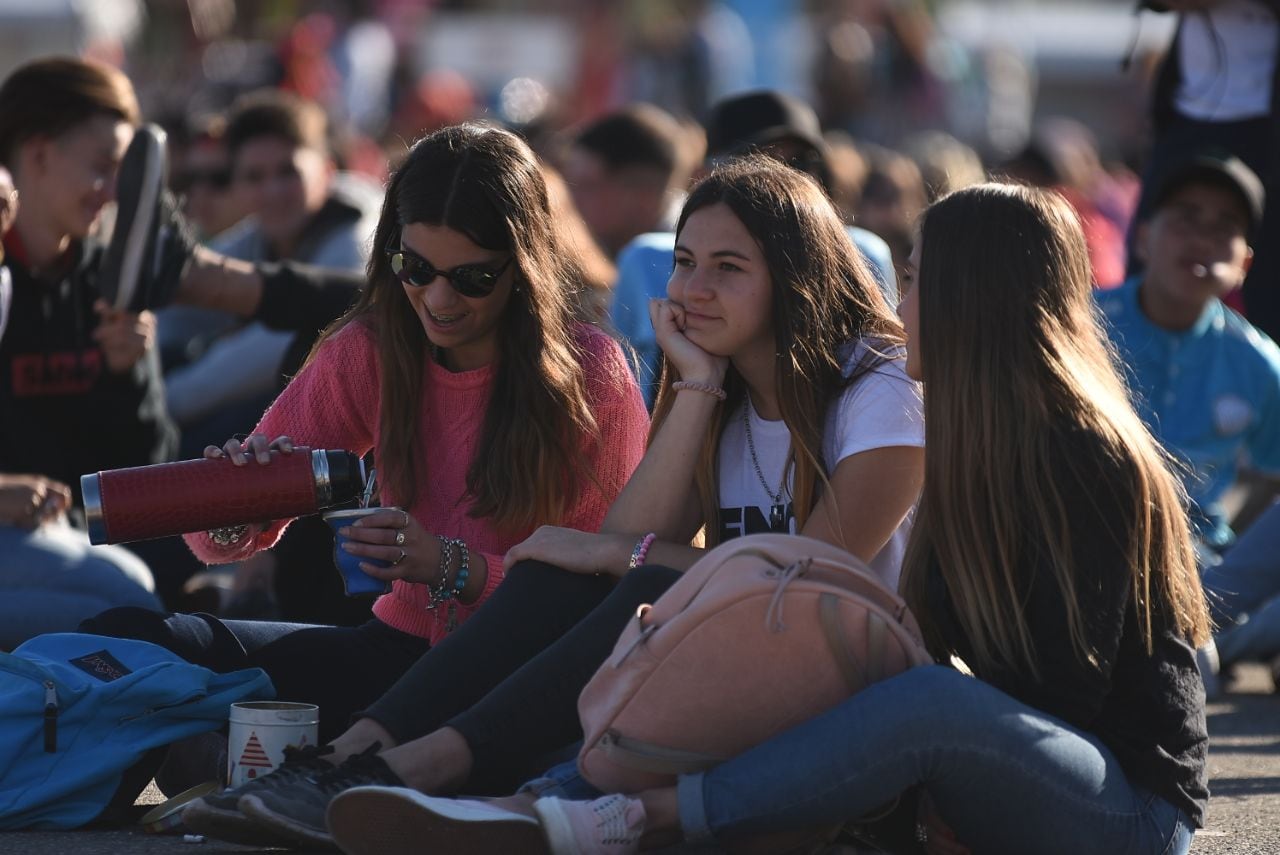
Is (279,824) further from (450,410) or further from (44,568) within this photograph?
(44,568)

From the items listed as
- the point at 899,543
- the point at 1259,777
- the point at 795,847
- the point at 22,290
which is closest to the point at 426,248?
the point at 899,543

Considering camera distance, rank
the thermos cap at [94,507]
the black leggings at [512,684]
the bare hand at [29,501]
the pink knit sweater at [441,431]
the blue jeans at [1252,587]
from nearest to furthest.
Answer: the black leggings at [512,684] < the thermos cap at [94,507] < the pink knit sweater at [441,431] < the bare hand at [29,501] < the blue jeans at [1252,587]

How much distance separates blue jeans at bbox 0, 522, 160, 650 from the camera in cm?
445

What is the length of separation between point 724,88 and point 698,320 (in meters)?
11.8

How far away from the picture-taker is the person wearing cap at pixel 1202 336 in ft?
17.5

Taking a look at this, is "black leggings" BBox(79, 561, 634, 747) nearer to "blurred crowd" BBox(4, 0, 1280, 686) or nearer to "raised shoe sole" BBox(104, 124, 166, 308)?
"blurred crowd" BBox(4, 0, 1280, 686)

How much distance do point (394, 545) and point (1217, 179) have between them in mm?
3012

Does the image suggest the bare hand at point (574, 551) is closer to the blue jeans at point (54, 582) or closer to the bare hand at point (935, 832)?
the bare hand at point (935, 832)

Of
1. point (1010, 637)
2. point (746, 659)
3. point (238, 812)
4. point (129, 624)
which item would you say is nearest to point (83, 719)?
point (129, 624)

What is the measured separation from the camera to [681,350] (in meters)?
3.57

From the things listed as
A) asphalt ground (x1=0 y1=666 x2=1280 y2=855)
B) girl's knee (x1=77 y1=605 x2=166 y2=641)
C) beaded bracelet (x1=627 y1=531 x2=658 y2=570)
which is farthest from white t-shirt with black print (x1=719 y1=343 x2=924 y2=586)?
girl's knee (x1=77 y1=605 x2=166 y2=641)

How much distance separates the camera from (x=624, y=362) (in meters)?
3.84

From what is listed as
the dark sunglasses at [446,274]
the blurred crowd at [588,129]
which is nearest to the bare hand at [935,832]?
the blurred crowd at [588,129]

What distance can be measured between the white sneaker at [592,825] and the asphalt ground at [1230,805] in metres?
0.20
